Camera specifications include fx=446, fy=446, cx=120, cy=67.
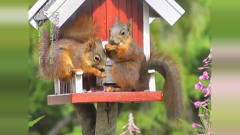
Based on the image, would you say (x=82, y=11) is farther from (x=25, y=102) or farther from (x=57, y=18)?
(x=25, y=102)

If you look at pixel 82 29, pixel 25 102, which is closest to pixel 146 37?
pixel 82 29

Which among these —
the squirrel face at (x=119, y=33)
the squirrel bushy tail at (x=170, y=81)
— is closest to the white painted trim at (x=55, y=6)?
the squirrel face at (x=119, y=33)

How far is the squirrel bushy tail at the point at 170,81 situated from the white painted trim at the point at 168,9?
0.16 meters

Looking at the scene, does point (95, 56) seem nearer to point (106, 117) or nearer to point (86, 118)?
point (106, 117)

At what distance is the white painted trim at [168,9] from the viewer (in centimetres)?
186

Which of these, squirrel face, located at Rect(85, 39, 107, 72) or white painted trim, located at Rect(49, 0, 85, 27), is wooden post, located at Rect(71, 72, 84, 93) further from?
white painted trim, located at Rect(49, 0, 85, 27)

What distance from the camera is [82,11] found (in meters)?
1.83

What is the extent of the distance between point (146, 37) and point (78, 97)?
0.46 metres

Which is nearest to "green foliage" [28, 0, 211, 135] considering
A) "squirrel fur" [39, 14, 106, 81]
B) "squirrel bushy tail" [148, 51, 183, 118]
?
"squirrel bushy tail" [148, 51, 183, 118]

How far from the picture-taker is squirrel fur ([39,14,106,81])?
1711 mm

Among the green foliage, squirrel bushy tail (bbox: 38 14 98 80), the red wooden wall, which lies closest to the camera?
squirrel bushy tail (bbox: 38 14 98 80)

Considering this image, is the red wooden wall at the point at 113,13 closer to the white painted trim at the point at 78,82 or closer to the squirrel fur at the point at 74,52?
the squirrel fur at the point at 74,52

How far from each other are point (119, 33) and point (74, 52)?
19 centimetres

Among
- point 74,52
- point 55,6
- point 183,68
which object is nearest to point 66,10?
point 55,6
